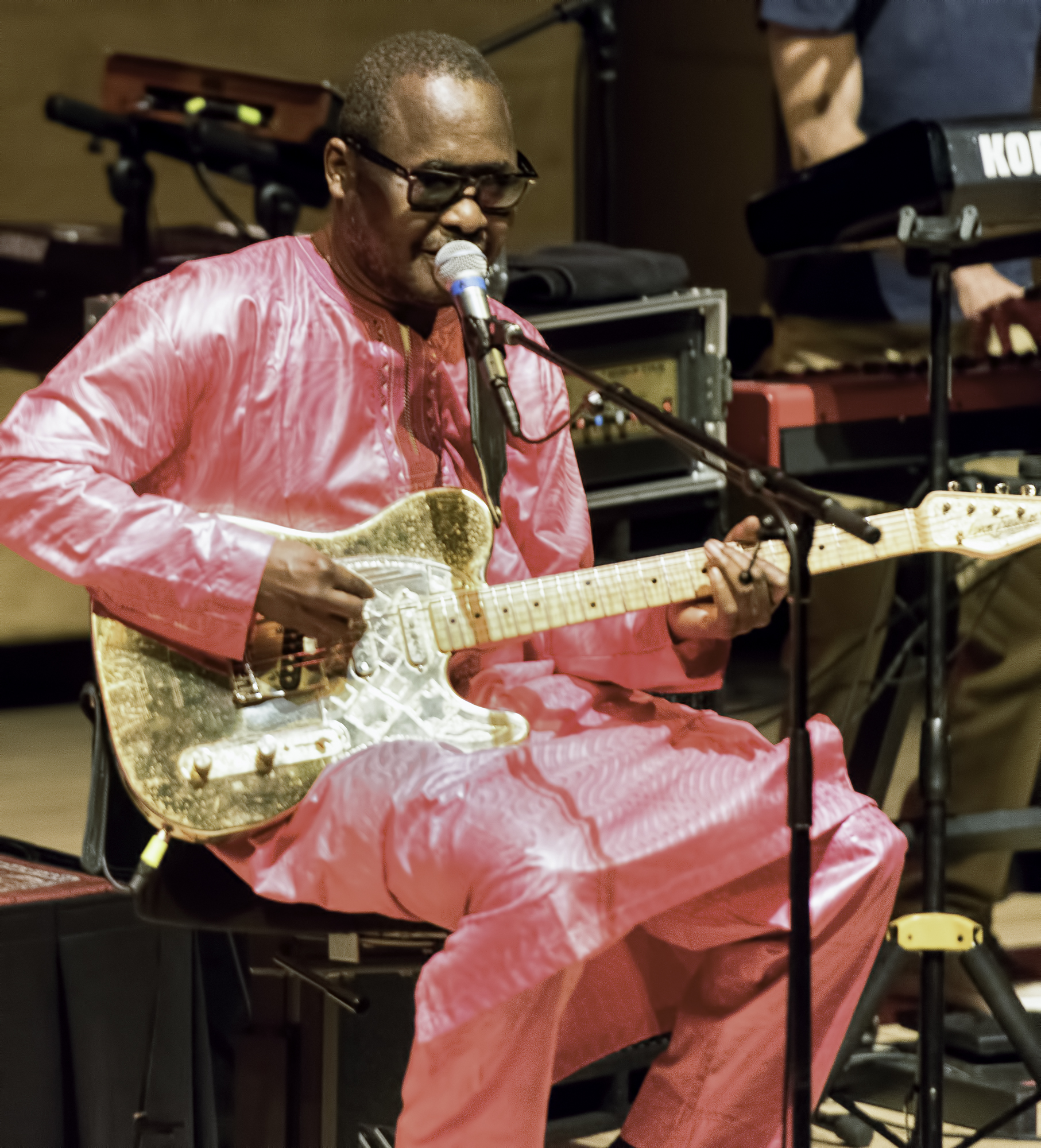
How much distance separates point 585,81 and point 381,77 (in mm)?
2568

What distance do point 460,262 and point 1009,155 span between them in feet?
3.26

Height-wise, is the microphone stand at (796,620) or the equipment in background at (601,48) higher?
the equipment in background at (601,48)

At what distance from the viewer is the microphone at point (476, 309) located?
1.62 m

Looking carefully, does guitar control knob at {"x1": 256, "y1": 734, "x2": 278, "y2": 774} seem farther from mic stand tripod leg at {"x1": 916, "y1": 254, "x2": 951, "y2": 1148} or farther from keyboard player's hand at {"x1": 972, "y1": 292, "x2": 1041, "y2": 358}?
keyboard player's hand at {"x1": 972, "y1": 292, "x2": 1041, "y2": 358}

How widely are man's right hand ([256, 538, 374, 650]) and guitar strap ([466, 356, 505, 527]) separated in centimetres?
27

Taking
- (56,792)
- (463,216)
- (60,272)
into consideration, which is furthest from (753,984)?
(60,272)

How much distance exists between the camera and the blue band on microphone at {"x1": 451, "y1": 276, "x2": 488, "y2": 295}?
1.68 meters

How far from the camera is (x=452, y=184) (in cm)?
194

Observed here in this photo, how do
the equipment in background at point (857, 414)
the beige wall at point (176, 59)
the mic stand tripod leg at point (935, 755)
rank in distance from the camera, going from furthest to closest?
the beige wall at point (176, 59) < the equipment in background at point (857, 414) < the mic stand tripod leg at point (935, 755)

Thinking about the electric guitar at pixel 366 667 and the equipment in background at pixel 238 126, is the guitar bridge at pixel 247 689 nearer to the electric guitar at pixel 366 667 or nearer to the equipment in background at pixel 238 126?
the electric guitar at pixel 366 667

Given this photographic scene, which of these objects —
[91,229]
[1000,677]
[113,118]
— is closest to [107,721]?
[1000,677]

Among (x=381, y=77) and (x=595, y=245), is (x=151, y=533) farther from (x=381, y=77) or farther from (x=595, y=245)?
(x=595, y=245)

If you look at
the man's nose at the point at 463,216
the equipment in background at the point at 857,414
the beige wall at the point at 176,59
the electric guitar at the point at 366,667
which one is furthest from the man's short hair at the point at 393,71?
the beige wall at the point at 176,59

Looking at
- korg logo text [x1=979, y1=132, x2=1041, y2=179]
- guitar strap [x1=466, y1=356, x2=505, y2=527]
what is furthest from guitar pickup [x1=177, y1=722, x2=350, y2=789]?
korg logo text [x1=979, y1=132, x2=1041, y2=179]
